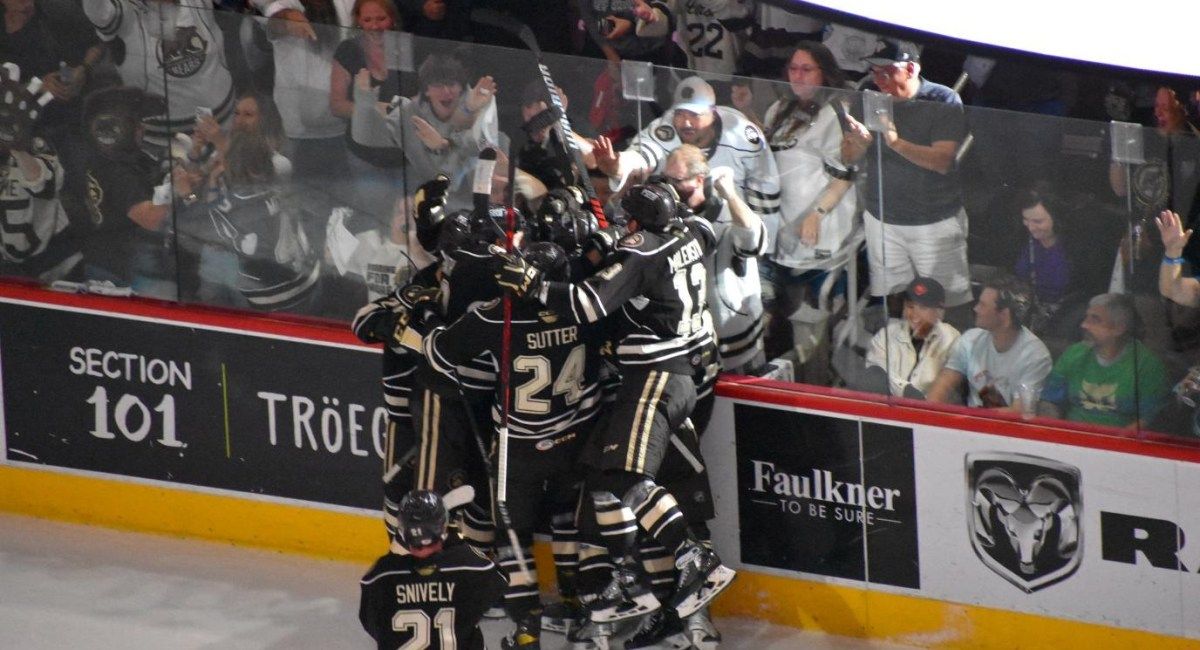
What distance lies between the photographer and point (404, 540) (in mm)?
5348

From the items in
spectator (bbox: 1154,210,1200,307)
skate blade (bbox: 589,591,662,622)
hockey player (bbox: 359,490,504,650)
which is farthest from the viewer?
skate blade (bbox: 589,591,662,622)

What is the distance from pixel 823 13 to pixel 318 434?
2.59 metres

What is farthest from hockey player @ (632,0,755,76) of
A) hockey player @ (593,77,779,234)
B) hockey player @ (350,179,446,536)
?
hockey player @ (350,179,446,536)

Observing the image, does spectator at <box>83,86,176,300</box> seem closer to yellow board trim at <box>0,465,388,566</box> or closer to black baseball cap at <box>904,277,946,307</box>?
yellow board trim at <box>0,465,388,566</box>

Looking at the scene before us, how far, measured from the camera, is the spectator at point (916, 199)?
6.31 m

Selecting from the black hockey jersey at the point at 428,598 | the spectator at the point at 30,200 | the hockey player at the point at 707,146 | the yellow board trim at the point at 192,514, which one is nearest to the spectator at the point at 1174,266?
the hockey player at the point at 707,146

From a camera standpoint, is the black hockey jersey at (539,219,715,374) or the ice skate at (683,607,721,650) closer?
the black hockey jersey at (539,219,715,374)

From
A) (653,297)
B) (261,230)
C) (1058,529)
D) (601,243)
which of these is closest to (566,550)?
(653,297)

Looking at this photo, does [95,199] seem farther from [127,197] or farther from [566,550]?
[566,550]

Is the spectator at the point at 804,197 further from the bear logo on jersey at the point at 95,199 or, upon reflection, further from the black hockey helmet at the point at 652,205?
the bear logo on jersey at the point at 95,199

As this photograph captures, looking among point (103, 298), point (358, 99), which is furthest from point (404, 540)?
point (103, 298)

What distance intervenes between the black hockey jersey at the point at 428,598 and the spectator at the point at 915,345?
1736mm

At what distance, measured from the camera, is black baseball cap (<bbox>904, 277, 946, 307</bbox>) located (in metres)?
6.39

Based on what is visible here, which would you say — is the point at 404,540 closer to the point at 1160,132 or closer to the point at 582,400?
the point at 582,400
